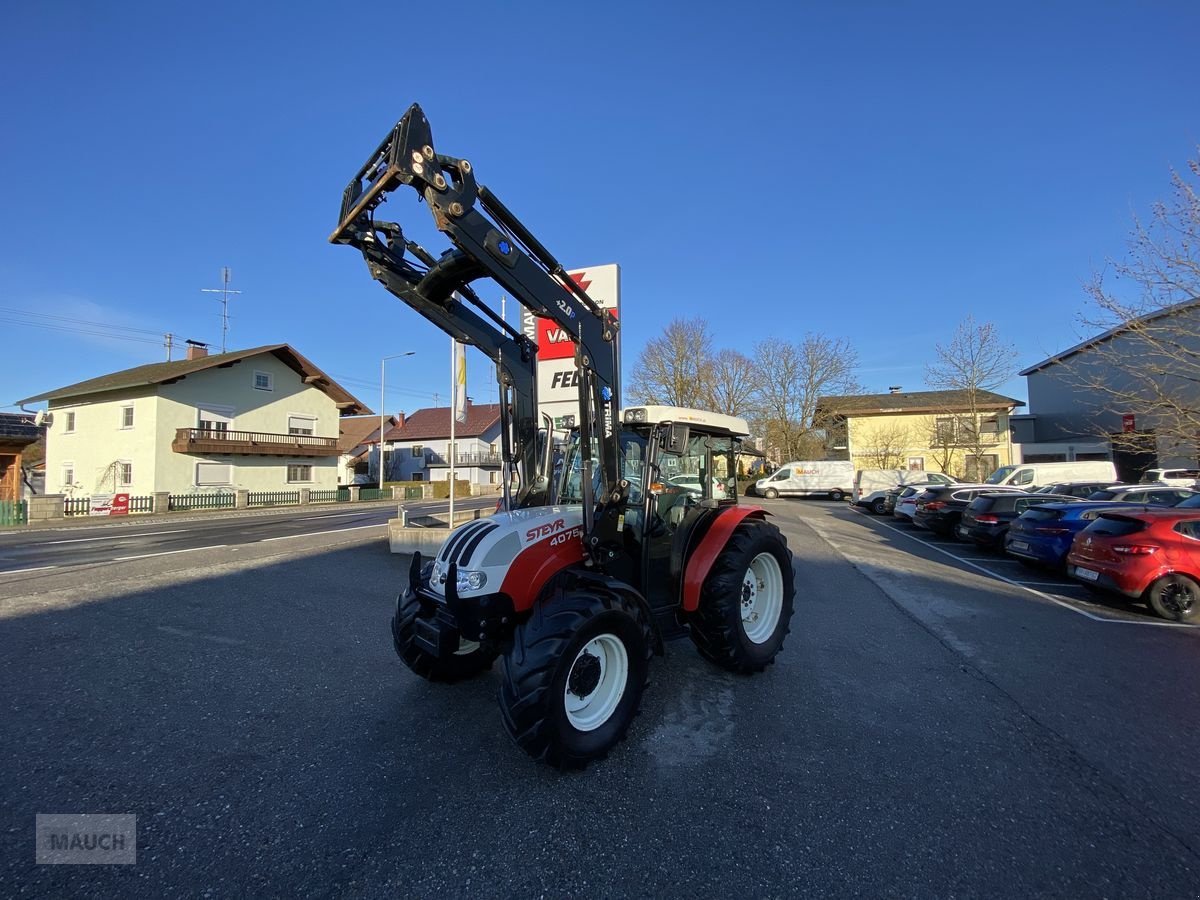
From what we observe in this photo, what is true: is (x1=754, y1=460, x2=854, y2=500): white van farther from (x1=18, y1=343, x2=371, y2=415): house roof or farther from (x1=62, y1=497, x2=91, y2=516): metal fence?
(x1=62, y1=497, x2=91, y2=516): metal fence

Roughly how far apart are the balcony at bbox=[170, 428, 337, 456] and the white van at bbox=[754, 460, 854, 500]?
2736cm

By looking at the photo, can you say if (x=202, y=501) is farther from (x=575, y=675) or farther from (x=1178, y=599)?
(x=1178, y=599)

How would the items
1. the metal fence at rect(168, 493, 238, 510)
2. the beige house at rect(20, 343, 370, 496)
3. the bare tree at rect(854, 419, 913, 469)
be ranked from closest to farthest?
the metal fence at rect(168, 493, 238, 510) → the beige house at rect(20, 343, 370, 496) → the bare tree at rect(854, 419, 913, 469)

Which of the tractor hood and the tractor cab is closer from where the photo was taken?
the tractor hood

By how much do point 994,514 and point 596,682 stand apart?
41.1 ft

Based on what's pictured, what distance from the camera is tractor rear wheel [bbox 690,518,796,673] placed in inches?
173

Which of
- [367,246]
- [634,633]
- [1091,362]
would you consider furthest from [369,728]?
[1091,362]

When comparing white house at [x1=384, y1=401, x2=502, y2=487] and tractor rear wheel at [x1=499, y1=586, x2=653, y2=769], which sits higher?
white house at [x1=384, y1=401, x2=502, y2=487]

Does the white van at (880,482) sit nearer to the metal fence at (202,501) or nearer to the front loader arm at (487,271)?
the front loader arm at (487,271)

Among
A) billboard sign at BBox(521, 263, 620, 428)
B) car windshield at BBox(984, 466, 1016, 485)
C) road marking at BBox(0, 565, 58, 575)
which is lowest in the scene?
road marking at BBox(0, 565, 58, 575)

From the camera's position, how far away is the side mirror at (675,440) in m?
4.08

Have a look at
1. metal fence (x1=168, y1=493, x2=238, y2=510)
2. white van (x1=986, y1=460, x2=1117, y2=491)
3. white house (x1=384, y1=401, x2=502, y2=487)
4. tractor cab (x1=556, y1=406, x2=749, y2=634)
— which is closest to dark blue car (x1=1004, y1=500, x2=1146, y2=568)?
tractor cab (x1=556, y1=406, x2=749, y2=634)

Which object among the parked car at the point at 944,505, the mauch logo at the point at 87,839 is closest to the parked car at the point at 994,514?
the parked car at the point at 944,505

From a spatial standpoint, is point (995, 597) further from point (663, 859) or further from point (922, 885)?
point (663, 859)
